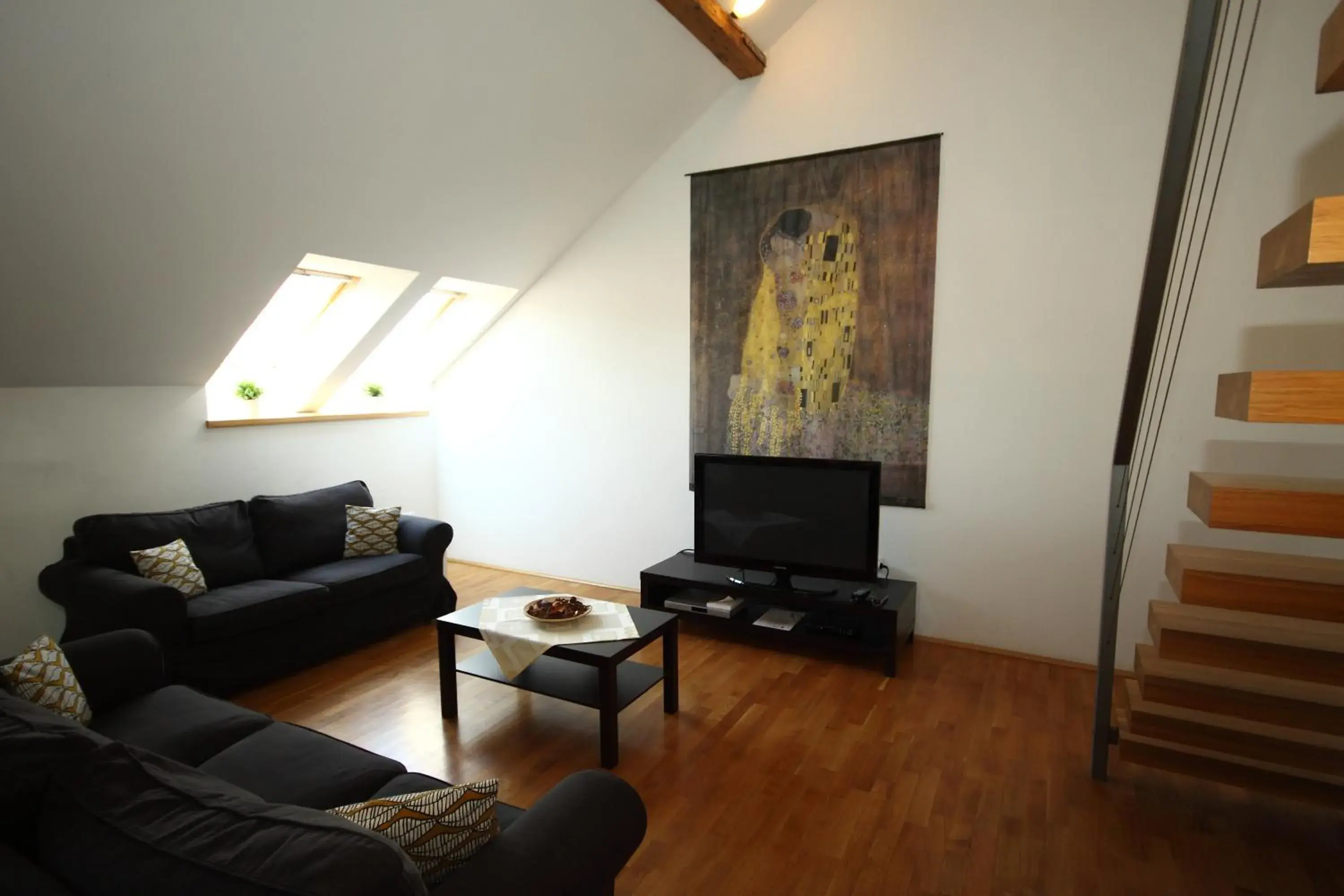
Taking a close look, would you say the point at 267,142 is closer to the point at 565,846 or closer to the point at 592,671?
the point at 592,671

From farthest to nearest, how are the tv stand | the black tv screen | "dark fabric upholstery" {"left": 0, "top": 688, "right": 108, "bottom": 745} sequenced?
the tv stand, the black tv screen, "dark fabric upholstery" {"left": 0, "top": 688, "right": 108, "bottom": 745}

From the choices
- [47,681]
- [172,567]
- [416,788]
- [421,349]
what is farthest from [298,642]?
[421,349]

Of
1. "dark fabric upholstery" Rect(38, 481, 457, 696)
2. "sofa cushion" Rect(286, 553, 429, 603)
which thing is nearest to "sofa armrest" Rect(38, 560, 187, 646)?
"dark fabric upholstery" Rect(38, 481, 457, 696)

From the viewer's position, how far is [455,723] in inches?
121

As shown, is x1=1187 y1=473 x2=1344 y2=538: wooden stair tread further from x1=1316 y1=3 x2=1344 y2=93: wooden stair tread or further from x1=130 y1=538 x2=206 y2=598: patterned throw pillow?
x1=130 y1=538 x2=206 y2=598: patterned throw pillow

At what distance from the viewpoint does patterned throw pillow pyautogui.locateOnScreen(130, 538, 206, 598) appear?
3357mm

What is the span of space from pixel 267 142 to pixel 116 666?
2.09 m

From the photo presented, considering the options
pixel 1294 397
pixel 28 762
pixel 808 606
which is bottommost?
pixel 808 606

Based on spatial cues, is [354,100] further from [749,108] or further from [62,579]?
[62,579]

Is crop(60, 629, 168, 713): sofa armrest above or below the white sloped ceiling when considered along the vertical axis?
below

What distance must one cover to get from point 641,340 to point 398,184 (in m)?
1.72

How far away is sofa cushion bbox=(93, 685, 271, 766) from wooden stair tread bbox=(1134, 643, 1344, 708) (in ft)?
9.47

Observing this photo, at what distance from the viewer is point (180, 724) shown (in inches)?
87.4

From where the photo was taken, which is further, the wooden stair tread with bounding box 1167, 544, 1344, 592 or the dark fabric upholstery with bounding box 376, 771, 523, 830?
the wooden stair tread with bounding box 1167, 544, 1344, 592
